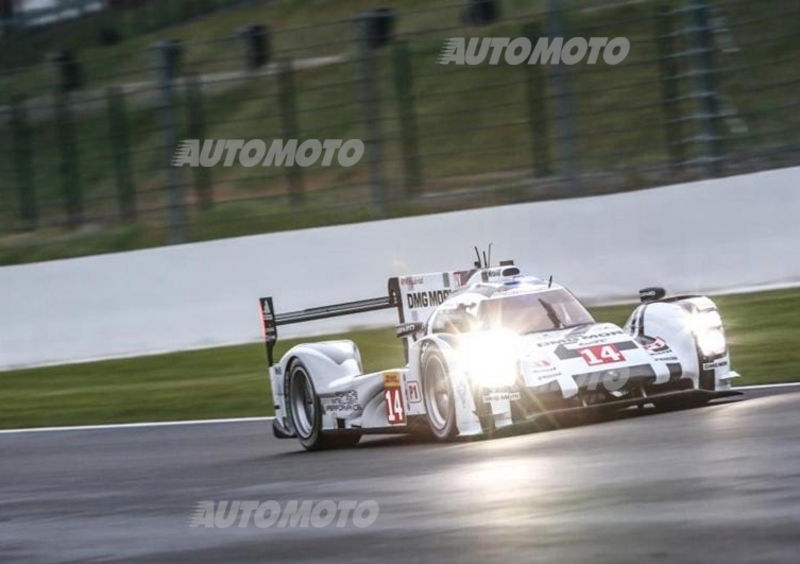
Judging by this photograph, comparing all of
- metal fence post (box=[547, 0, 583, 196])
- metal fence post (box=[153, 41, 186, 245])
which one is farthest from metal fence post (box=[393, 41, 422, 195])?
metal fence post (box=[153, 41, 186, 245])

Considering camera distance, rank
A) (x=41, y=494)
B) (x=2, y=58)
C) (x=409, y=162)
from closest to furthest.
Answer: (x=41, y=494) < (x=409, y=162) < (x=2, y=58)

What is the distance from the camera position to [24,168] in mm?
19688

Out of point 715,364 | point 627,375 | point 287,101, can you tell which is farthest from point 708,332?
point 287,101

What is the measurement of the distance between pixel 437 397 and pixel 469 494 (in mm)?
2612

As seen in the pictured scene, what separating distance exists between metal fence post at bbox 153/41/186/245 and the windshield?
7789mm

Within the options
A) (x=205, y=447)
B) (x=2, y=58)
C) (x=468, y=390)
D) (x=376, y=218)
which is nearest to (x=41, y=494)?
(x=205, y=447)

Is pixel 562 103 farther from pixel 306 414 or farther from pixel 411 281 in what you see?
pixel 306 414

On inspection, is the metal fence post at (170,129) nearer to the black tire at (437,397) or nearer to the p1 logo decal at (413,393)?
the p1 logo decal at (413,393)

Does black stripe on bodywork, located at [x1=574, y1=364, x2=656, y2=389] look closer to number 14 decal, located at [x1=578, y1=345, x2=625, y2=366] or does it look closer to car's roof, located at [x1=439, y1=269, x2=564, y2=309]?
number 14 decal, located at [x1=578, y1=345, x2=625, y2=366]

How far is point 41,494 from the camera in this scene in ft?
32.4

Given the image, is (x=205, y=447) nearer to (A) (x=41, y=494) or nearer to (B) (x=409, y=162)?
(A) (x=41, y=494)

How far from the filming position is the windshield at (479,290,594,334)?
10.7 meters

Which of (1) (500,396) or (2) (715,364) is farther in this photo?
(2) (715,364)

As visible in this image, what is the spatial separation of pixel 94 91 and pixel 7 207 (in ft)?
Answer: 5.73
